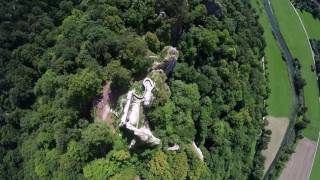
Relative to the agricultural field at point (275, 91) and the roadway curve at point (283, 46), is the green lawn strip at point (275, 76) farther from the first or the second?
the roadway curve at point (283, 46)

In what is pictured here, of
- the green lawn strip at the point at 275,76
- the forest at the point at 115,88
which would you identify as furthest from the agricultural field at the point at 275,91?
the forest at the point at 115,88

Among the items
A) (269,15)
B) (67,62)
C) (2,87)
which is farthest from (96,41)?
(269,15)

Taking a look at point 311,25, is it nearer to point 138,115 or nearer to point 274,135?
point 274,135

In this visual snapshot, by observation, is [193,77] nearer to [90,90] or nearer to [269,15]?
[90,90]

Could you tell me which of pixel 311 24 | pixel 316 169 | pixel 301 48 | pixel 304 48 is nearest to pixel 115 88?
pixel 316 169

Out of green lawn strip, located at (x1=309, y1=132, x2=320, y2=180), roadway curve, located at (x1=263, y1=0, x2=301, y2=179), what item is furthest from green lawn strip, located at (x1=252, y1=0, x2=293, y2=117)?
green lawn strip, located at (x1=309, y1=132, x2=320, y2=180)

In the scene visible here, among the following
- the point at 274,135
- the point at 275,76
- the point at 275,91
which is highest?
the point at 275,76
